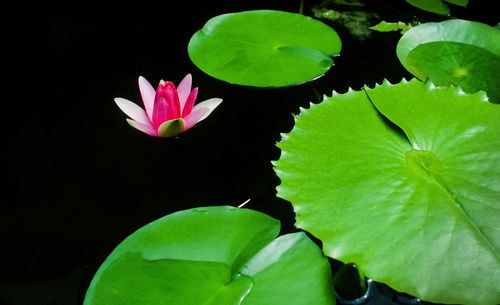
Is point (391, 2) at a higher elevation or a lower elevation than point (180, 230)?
higher

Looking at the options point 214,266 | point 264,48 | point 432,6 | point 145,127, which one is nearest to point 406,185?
point 214,266

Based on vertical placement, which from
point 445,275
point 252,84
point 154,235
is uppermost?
point 252,84

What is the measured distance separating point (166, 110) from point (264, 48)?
0.80 metres

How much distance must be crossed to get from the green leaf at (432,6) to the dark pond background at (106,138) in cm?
5

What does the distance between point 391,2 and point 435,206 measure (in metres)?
1.88

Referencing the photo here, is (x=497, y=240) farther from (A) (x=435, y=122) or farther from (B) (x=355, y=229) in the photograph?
(A) (x=435, y=122)

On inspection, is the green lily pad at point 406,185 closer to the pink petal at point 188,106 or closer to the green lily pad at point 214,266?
the green lily pad at point 214,266

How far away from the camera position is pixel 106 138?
158cm

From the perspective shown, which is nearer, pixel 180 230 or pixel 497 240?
pixel 497 240

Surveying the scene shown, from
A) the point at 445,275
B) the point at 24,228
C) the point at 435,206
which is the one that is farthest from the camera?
the point at 24,228

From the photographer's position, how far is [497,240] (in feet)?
3.16

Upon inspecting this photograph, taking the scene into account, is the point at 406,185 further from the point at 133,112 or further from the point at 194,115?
the point at 133,112

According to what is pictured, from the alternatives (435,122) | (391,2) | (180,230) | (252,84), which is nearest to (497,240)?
(435,122)

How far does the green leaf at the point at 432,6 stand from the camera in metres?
2.28
